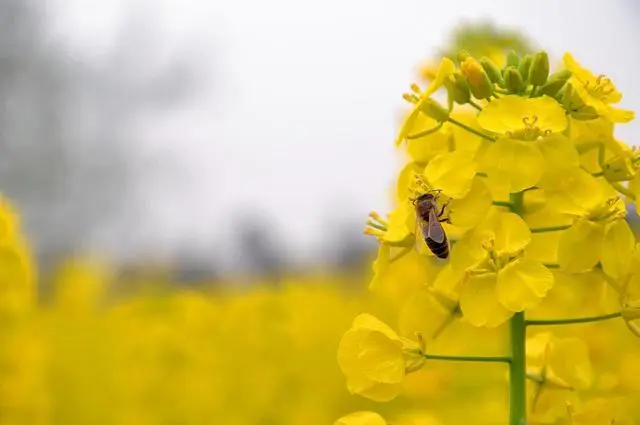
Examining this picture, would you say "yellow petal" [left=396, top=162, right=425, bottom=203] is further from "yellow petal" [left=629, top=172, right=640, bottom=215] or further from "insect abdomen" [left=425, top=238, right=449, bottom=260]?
"yellow petal" [left=629, top=172, right=640, bottom=215]

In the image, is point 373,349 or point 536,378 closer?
point 373,349

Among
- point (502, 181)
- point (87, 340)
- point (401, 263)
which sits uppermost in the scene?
point (502, 181)

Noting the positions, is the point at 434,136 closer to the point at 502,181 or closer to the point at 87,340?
the point at 502,181

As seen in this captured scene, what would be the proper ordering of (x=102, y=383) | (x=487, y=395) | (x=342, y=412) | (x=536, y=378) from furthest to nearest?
1. (x=102, y=383)
2. (x=342, y=412)
3. (x=487, y=395)
4. (x=536, y=378)

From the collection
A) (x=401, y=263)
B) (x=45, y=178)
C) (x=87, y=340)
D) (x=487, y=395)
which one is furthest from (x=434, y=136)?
(x=45, y=178)

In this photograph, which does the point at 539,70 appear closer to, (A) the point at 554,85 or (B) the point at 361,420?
(A) the point at 554,85

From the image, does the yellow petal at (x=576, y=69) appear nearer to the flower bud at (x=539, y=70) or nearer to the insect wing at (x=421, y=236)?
the flower bud at (x=539, y=70)

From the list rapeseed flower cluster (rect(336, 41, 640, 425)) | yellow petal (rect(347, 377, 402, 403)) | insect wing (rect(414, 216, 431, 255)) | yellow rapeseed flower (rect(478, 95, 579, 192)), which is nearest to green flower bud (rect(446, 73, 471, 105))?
rapeseed flower cluster (rect(336, 41, 640, 425))

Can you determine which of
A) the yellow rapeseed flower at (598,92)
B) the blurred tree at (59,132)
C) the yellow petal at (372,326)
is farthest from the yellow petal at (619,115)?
the blurred tree at (59,132)
